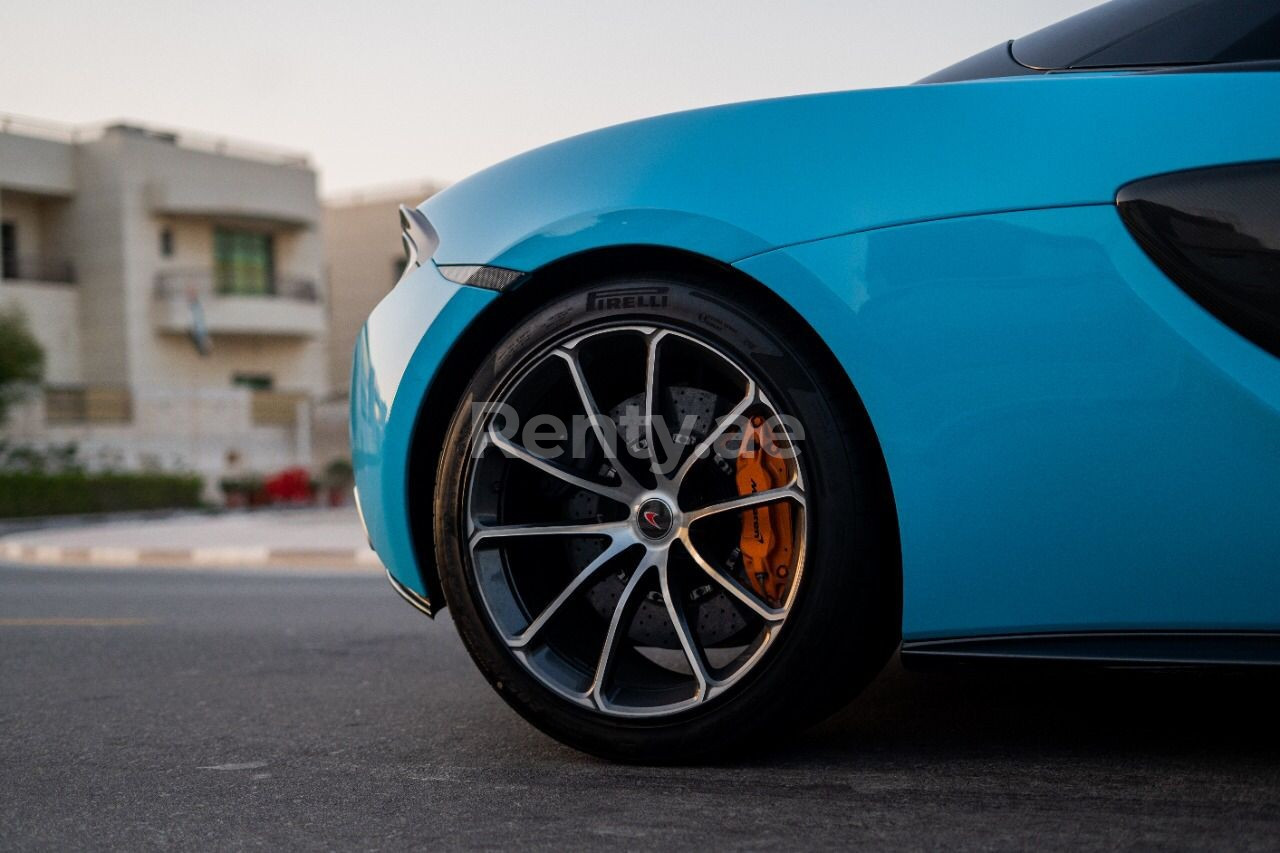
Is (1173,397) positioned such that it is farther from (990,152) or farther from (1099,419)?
(990,152)

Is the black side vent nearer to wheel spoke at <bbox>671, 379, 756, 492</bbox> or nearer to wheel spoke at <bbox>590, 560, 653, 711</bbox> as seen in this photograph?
wheel spoke at <bbox>671, 379, 756, 492</bbox>

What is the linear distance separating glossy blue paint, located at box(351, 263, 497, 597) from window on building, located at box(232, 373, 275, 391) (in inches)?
1490

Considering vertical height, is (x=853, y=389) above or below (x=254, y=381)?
below

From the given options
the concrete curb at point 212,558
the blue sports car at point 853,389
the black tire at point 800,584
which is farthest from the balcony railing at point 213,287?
the black tire at point 800,584

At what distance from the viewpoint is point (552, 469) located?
95.0 inches

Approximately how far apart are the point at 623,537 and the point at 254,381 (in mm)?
39057

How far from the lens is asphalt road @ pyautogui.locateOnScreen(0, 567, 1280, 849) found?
1967 millimetres

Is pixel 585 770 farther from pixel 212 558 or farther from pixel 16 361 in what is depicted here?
pixel 16 361

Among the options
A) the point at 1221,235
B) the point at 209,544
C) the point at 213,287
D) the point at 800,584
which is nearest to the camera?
the point at 1221,235

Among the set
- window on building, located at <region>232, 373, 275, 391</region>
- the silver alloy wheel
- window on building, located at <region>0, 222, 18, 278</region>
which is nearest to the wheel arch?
the silver alloy wheel

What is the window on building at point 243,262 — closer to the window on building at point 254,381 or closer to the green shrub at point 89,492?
the window on building at point 254,381

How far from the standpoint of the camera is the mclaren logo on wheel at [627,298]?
7.70 feet

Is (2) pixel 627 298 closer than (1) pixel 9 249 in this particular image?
Yes

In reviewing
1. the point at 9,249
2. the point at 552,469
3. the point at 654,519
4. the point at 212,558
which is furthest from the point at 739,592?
the point at 9,249
